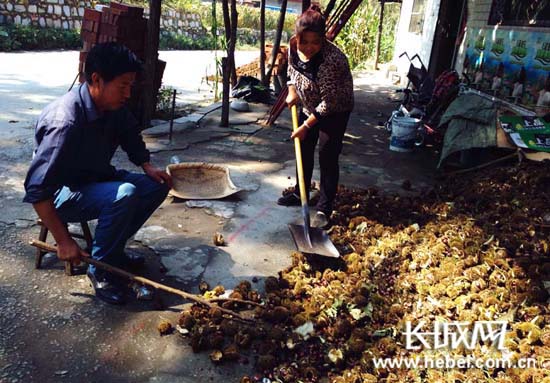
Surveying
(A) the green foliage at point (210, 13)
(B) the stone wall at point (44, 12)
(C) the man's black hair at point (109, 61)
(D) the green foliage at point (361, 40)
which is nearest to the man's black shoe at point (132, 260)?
(C) the man's black hair at point (109, 61)

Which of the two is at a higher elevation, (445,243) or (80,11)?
(80,11)

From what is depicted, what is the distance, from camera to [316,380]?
6.77ft

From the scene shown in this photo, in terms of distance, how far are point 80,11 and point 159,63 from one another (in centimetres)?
1349

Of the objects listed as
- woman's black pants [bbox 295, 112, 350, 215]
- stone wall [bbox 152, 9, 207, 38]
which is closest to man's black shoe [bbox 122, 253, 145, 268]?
woman's black pants [bbox 295, 112, 350, 215]

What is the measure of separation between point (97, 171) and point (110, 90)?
0.52 m

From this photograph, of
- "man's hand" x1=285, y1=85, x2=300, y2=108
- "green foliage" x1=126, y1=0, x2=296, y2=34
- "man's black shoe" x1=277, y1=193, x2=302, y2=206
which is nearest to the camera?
"man's hand" x1=285, y1=85, x2=300, y2=108

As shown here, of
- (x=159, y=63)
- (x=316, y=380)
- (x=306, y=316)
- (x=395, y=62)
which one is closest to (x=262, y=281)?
(x=306, y=316)

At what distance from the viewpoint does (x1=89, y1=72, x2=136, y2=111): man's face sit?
228 cm

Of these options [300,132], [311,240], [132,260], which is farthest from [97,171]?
[300,132]

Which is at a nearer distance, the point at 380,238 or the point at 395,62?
the point at 380,238

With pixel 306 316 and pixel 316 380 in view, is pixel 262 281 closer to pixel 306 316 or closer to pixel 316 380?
pixel 306 316

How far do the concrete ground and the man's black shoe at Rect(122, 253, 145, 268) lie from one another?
0.07m

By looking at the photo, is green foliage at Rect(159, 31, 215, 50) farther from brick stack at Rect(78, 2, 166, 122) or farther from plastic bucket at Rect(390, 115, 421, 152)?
plastic bucket at Rect(390, 115, 421, 152)

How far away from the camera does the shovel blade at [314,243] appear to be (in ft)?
9.68
